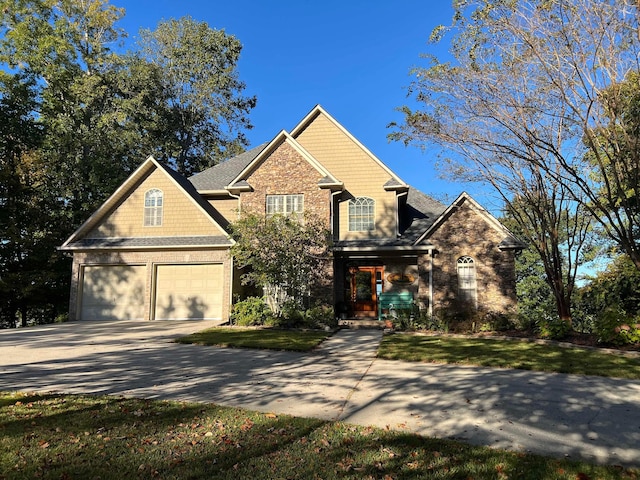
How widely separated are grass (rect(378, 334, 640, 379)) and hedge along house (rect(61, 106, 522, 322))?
14.4 ft

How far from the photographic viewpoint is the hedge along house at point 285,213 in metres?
15.8

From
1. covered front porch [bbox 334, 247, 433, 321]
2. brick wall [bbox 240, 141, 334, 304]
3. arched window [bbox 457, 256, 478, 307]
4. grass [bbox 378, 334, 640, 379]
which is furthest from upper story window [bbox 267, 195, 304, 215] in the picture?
grass [bbox 378, 334, 640, 379]

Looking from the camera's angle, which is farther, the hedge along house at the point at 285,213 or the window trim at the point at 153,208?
the window trim at the point at 153,208

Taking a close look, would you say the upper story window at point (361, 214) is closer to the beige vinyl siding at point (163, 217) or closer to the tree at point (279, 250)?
the tree at point (279, 250)

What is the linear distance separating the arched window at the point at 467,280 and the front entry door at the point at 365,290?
342cm

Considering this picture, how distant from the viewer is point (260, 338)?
1134 cm

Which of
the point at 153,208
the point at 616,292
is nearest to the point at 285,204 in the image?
the point at 153,208

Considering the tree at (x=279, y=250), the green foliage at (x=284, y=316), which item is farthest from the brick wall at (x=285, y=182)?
the green foliage at (x=284, y=316)

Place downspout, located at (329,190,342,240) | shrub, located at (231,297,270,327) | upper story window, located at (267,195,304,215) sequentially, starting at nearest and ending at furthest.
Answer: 1. shrub, located at (231,297,270,327)
2. downspout, located at (329,190,342,240)
3. upper story window, located at (267,195,304,215)

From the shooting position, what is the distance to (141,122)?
27375 mm

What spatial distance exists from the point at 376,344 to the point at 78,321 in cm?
1271

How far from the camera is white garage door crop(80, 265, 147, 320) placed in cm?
1662

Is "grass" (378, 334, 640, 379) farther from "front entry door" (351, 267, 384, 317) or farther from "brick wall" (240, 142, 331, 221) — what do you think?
"brick wall" (240, 142, 331, 221)

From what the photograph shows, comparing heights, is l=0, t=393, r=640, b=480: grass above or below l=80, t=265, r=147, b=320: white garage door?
below
